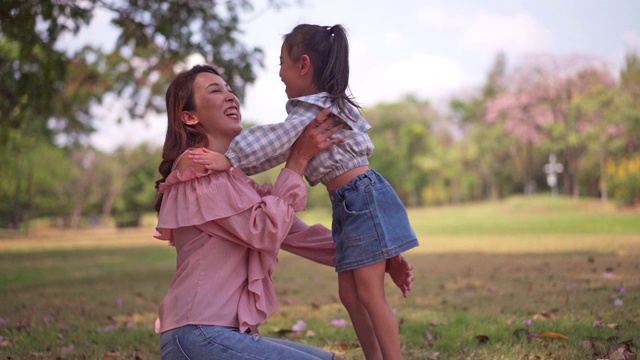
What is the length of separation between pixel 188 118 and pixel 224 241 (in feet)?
2.11

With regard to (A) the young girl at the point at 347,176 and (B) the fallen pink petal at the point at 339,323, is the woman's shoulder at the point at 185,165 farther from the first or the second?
(B) the fallen pink petal at the point at 339,323

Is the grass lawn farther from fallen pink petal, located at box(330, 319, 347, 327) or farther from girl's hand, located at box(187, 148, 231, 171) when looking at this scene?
girl's hand, located at box(187, 148, 231, 171)

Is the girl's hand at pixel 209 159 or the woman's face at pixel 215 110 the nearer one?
the girl's hand at pixel 209 159

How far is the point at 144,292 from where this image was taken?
26.9 ft

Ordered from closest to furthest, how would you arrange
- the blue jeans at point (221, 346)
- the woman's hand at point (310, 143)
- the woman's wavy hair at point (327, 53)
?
the blue jeans at point (221, 346), the woman's hand at point (310, 143), the woman's wavy hair at point (327, 53)

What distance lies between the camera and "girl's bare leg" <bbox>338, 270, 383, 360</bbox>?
133 inches

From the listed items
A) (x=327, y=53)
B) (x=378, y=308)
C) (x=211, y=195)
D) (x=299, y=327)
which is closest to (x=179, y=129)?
(x=211, y=195)

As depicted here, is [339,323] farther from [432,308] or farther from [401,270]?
[401,270]

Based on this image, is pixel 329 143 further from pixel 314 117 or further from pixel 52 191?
pixel 52 191

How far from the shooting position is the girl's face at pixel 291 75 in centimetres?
330

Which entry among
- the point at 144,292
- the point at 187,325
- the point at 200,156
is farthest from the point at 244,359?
the point at 144,292

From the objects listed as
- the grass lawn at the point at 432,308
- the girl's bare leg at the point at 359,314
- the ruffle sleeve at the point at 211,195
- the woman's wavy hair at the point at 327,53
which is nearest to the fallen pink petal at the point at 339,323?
the grass lawn at the point at 432,308

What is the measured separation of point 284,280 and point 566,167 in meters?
37.1

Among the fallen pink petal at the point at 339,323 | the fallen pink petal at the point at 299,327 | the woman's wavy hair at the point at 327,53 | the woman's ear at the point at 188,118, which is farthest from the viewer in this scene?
the fallen pink petal at the point at 339,323
